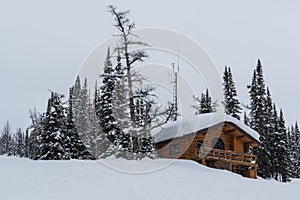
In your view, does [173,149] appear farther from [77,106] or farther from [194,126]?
[77,106]

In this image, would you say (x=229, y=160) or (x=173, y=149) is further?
(x=173, y=149)

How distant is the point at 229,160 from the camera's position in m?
26.0

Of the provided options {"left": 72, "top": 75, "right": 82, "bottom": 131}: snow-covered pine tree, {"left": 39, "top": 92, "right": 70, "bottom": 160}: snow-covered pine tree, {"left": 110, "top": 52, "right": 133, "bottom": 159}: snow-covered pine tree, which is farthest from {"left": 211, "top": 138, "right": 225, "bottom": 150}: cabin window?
{"left": 72, "top": 75, "right": 82, "bottom": 131}: snow-covered pine tree

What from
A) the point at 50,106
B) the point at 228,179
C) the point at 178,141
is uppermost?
the point at 50,106

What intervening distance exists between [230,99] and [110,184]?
2984 cm

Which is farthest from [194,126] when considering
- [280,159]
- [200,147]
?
[280,159]

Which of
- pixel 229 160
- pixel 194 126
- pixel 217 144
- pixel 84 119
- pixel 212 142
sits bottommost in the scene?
pixel 229 160

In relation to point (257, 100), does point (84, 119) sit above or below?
below

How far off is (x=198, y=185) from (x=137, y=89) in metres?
10.0

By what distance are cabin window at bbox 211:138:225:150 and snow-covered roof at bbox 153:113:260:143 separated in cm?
158

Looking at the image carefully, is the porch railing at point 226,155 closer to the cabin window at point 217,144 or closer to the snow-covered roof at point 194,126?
the cabin window at point 217,144

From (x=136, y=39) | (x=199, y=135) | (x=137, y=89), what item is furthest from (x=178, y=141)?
(x=136, y=39)

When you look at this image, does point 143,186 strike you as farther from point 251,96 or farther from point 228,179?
point 251,96

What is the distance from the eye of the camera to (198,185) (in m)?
16.2
